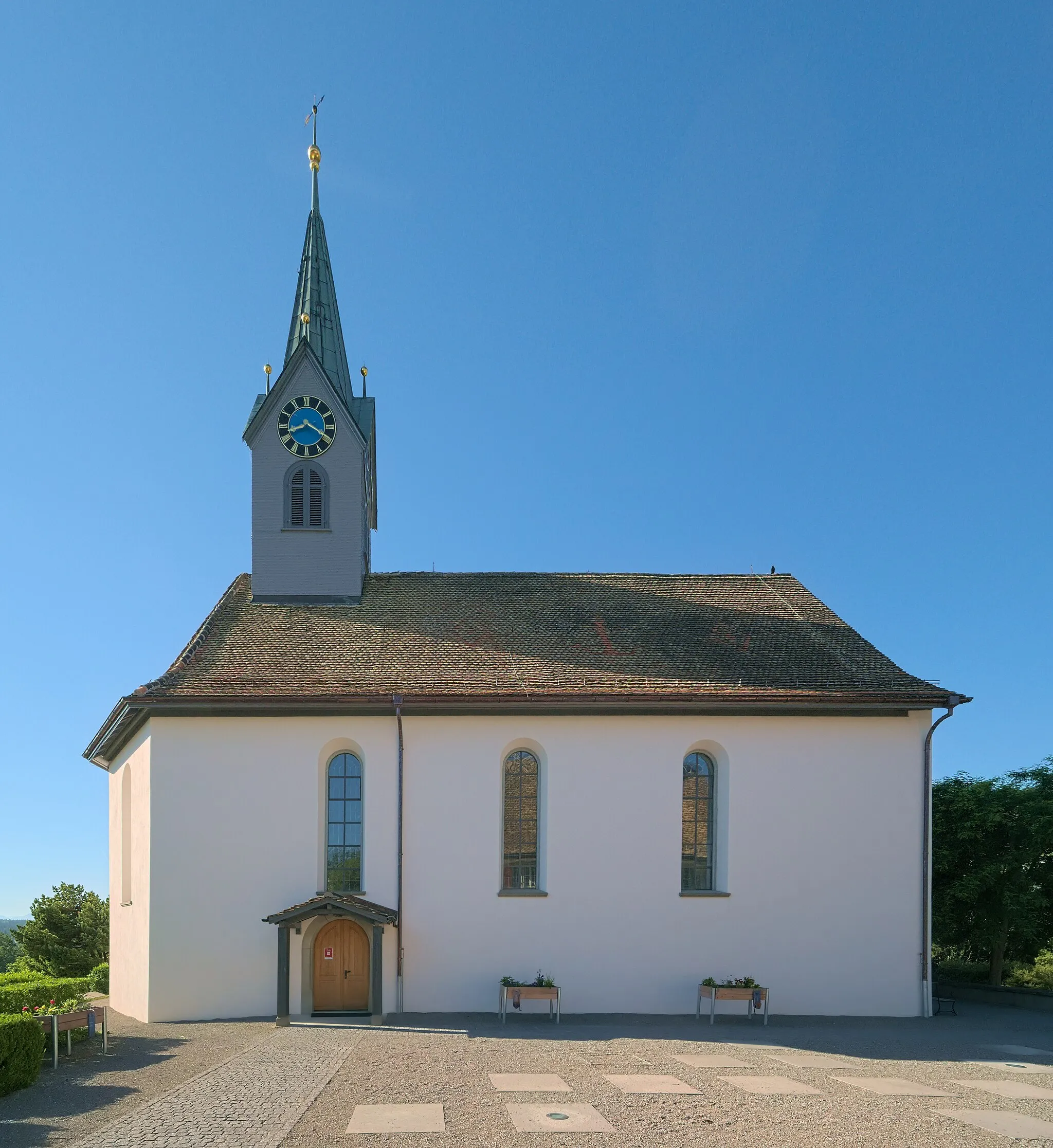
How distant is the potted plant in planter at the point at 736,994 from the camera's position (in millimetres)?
20172

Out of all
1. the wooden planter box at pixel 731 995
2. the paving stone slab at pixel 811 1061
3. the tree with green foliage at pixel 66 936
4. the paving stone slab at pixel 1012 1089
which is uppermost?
the paving stone slab at pixel 1012 1089

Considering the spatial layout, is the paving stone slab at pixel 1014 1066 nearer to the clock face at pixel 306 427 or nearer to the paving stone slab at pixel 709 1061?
the paving stone slab at pixel 709 1061

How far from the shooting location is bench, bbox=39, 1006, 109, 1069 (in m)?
15.0

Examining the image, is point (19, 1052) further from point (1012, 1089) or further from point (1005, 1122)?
point (1012, 1089)

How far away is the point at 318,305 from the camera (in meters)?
28.8

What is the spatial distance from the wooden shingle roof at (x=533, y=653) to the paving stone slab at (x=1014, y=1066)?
7.68 meters

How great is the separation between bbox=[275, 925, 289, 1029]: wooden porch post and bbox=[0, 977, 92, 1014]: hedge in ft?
12.0

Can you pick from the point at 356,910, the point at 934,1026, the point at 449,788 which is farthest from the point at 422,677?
the point at 934,1026

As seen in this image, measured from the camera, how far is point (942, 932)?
26641 millimetres

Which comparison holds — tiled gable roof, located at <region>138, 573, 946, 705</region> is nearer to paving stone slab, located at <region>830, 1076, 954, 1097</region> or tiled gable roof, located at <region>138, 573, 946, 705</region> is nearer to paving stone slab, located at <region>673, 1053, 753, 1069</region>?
paving stone slab, located at <region>673, 1053, 753, 1069</region>

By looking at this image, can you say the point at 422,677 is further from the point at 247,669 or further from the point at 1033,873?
the point at 1033,873

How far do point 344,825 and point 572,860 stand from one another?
4.63 metres

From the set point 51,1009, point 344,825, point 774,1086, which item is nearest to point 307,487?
point 344,825

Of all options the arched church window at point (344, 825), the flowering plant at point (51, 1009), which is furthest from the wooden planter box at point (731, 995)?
the flowering plant at point (51, 1009)
